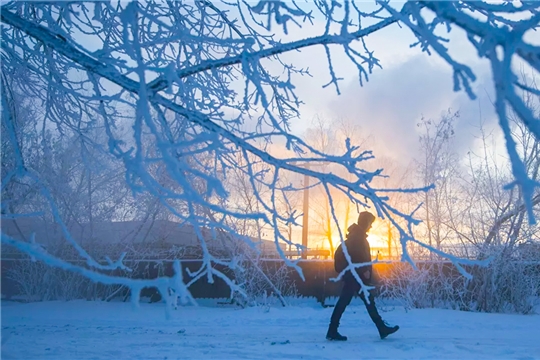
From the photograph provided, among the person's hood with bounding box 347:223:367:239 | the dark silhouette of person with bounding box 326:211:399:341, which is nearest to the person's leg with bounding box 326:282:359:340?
the dark silhouette of person with bounding box 326:211:399:341

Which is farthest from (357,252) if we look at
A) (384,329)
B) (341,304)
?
(384,329)

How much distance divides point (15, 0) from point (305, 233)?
46.1ft

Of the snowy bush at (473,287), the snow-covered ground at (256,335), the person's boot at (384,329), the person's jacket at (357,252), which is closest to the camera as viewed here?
the snow-covered ground at (256,335)

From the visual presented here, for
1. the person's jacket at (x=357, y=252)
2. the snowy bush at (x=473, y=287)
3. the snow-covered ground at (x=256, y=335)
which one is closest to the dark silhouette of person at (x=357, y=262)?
the person's jacket at (x=357, y=252)

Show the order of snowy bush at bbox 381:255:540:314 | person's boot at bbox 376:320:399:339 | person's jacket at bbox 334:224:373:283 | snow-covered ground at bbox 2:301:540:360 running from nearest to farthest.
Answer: snow-covered ground at bbox 2:301:540:360 < person's jacket at bbox 334:224:373:283 < person's boot at bbox 376:320:399:339 < snowy bush at bbox 381:255:540:314

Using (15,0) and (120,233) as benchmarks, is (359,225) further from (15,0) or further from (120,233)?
(120,233)

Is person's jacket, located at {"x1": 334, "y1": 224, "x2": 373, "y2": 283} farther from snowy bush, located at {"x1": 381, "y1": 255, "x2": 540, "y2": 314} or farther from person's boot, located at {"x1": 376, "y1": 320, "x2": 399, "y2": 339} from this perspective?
snowy bush, located at {"x1": 381, "y1": 255, "x2": 540, "y2": 314}

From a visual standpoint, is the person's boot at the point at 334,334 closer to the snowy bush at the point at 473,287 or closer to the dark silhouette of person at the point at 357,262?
the dark silhouette of person at the point at 357,262

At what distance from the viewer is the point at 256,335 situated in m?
6.41

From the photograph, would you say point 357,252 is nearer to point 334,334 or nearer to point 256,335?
point 334,334

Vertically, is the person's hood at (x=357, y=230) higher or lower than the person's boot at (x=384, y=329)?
higher

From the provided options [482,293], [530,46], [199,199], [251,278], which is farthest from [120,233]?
[530,46]

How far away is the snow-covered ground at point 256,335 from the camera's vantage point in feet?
17.3

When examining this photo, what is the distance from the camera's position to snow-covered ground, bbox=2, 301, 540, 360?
17.3 ft
